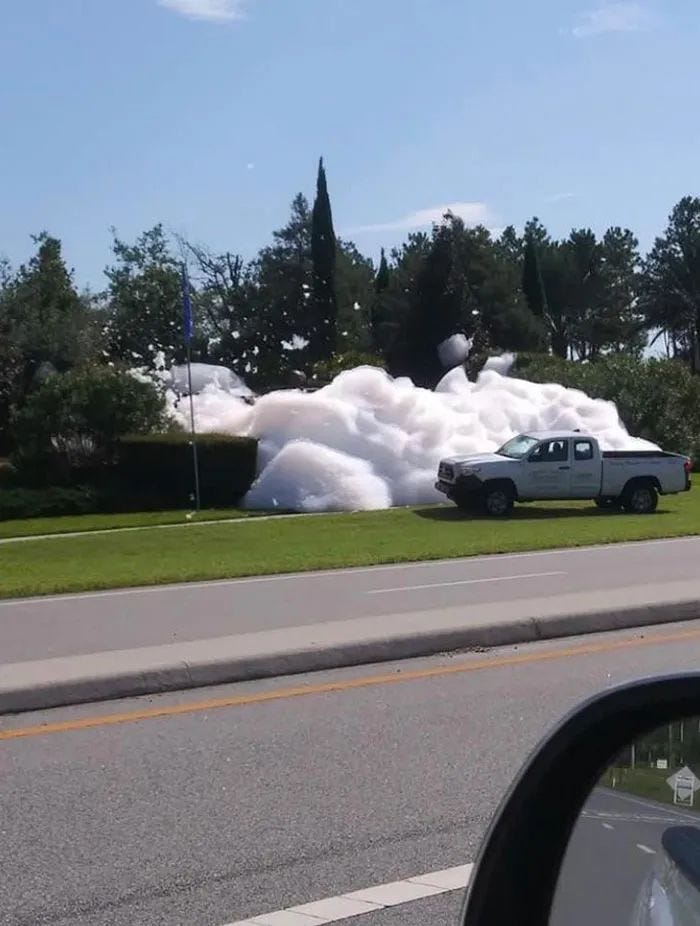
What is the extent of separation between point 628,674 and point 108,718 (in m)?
3.51

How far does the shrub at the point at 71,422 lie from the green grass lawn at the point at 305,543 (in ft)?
25.4

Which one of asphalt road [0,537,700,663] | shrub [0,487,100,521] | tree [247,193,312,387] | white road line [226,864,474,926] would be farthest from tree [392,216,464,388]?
white road line [226,864,474,926]

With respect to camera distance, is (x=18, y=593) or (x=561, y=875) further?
(x=18, y=593)

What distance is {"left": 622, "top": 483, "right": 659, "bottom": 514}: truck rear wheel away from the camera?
30.0 m

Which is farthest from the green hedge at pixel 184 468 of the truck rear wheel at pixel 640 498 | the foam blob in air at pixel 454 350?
the foam blob in air at pixel 454 350

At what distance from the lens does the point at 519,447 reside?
30.2 metres

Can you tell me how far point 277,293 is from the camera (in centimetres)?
6994

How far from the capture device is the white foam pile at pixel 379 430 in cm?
3294

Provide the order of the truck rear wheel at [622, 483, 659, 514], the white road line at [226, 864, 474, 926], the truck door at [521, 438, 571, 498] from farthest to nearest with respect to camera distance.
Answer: the truck rear wheel at [622, 483, 659, 514] → the truck door at [521, 438, 571, 498] → the white road line at [226, 864, 474, 926]

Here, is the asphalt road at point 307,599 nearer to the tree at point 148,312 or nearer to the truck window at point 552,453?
the truck window at point 552,453

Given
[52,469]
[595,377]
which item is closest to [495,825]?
[52,469]

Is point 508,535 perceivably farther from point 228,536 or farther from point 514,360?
point 514,360

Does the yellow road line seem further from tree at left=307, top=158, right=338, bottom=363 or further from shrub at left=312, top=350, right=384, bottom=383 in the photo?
tree at left=307, top=158, right=338, bottom=363

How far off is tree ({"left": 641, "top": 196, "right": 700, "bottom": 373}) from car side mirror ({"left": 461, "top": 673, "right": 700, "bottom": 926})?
85435 millimetres
